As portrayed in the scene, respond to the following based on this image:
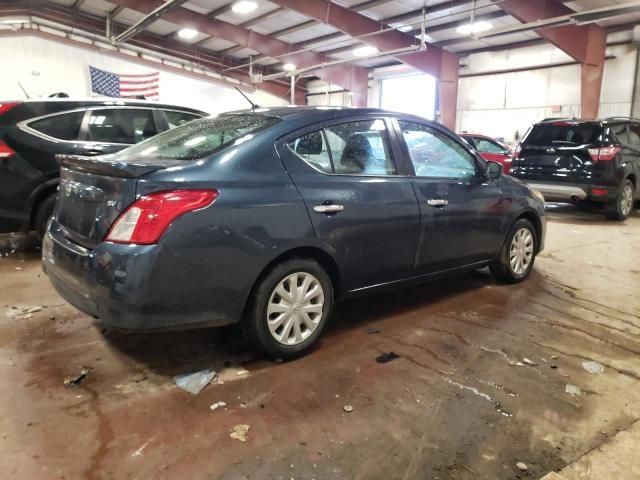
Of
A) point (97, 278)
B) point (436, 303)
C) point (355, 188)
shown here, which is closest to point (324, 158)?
point (355, 188)

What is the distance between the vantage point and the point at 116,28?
15195 millimetres

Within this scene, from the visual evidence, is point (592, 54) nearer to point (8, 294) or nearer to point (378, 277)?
point (378, 277)

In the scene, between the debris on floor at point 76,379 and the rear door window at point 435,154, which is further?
the rear door window at point 435,154

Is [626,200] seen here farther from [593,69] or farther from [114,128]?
[114,128]

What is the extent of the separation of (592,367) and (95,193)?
2.93 m

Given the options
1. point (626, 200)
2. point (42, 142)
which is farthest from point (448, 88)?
point (42, 142)

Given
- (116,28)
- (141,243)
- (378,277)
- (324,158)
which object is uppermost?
(116,28)

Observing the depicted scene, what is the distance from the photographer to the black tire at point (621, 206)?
7.63 metres

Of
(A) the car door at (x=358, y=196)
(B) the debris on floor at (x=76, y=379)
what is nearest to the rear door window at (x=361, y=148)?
(A) the car door at (x=358, y=196)

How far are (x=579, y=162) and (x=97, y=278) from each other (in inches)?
292

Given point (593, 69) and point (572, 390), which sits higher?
point (593, 69)

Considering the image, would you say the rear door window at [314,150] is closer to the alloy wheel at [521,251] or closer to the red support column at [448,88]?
the alloy wheel at [521,251]

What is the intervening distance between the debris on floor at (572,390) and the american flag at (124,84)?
15185 millimetres

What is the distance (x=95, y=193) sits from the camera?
7.86 feet
